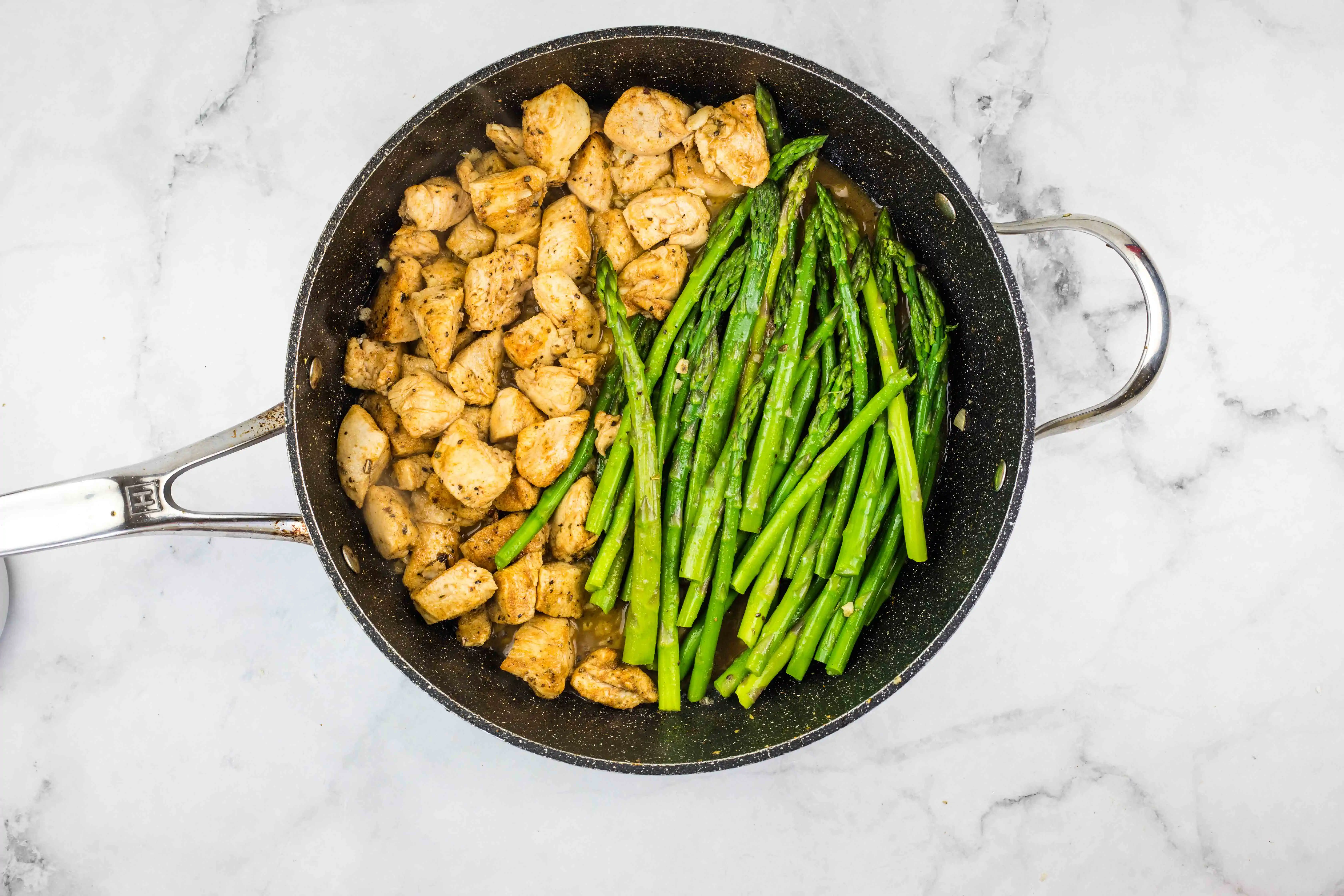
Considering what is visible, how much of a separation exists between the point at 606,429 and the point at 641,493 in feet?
0.64

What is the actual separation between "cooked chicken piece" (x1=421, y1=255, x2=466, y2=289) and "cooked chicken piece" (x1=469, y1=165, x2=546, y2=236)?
0.47 ft

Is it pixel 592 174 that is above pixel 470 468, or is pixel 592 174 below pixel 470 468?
above

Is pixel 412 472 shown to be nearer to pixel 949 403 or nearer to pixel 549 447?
pixel 549 447

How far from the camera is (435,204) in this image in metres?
2.03

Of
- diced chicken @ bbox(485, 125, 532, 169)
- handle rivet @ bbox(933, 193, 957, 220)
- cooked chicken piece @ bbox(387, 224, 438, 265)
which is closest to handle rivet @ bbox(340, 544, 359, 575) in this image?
cooked chicken piece @ bbox(387, 224, 438, 265)

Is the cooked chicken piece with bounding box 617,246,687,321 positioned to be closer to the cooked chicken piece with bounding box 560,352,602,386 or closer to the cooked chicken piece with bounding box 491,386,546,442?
the cooked chicken piece with bounding box 560,352,602,386

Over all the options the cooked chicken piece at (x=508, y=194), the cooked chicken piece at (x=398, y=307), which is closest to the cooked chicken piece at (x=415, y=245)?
the cooked chicken piece at (x=398, y=307)

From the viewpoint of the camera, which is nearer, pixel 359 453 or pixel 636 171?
pixel 359 453

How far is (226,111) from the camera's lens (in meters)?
2.28

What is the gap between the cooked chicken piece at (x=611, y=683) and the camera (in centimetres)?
205

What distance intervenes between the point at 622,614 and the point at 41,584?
1575 millimetres

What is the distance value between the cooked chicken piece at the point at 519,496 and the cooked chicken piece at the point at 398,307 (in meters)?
0.44

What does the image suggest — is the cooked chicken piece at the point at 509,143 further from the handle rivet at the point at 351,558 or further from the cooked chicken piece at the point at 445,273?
the handle rivet at the point at 351,558

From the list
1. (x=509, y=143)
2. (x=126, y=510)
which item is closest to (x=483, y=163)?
(x=509, y=143)
